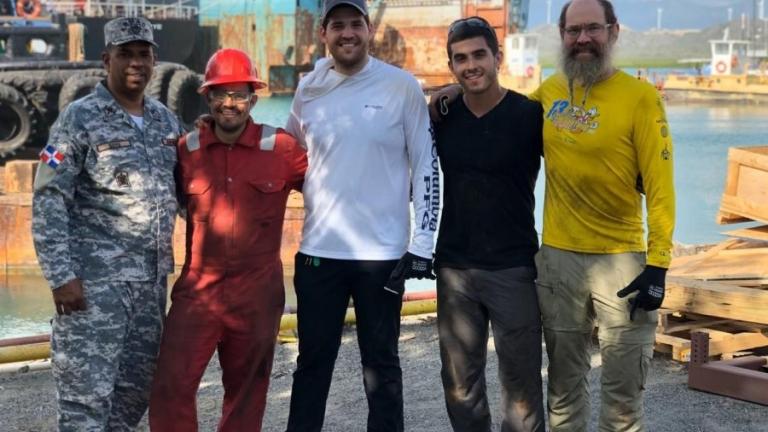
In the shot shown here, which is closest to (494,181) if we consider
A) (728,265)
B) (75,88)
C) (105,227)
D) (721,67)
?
(105,227)

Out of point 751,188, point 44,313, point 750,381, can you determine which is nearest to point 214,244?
point 750,381

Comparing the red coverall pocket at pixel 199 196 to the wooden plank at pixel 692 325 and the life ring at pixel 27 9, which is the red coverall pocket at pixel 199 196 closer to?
the wooden plank at pixel 692 325

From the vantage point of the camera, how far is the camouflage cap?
427 centimetres

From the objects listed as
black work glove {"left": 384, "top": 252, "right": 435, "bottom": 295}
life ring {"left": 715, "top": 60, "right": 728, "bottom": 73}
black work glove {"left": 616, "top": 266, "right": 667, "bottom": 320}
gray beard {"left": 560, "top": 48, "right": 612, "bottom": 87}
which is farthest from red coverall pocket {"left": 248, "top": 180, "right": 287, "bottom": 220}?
life ring {"left": 715, "top": 60, "right": 728, "bottom": 73}

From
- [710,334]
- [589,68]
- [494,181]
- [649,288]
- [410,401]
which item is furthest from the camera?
[710,334]

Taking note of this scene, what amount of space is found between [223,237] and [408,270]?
744 mm

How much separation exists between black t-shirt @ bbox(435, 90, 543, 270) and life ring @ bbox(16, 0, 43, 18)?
76.9 feet

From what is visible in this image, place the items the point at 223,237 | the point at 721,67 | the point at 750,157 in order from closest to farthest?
the point at 223,237
the point at 750,157
the point at 721,67

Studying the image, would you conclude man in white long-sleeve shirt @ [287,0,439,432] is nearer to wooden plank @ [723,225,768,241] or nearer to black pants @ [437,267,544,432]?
black pants @ [437,267,544,432]

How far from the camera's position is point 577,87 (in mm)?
4129

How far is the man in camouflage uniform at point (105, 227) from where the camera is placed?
4.13 meters

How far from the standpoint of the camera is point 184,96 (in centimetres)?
2333

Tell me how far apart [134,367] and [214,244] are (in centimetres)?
59

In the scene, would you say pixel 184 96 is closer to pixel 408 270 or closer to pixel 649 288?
pixel 408 270
